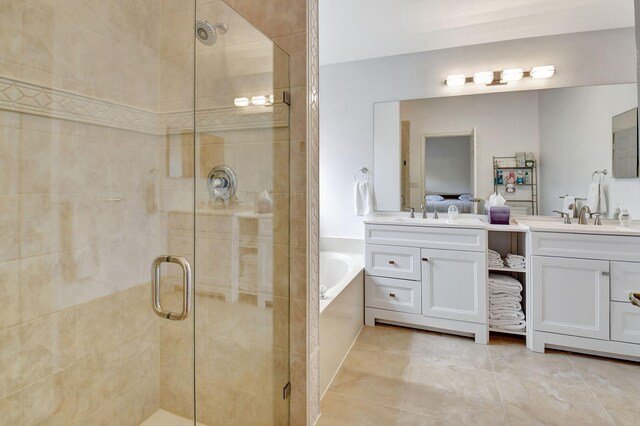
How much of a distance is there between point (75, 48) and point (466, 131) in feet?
9.15

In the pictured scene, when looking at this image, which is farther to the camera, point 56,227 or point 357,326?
point 357,326

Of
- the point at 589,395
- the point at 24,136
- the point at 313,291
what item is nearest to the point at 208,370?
the point at 313,291

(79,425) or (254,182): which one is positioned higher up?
(254,182)

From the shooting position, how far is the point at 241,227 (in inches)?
54.3

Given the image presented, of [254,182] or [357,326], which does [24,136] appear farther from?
[357,326]

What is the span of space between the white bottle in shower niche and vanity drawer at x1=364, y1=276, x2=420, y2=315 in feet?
4.88

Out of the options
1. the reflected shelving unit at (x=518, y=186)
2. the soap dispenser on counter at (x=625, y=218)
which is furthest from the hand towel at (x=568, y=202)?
the soap dispenser on counter at (x=625, y=218)

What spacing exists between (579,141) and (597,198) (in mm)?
476

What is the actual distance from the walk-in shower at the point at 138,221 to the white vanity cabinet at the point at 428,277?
1.33 m

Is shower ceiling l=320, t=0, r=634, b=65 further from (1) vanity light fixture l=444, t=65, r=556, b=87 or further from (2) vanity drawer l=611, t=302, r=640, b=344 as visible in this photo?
(2) vanity drawer l=611, t=302, r=640, b=344

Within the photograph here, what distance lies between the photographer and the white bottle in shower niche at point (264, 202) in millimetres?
1400

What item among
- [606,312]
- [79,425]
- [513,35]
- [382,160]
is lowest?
[79,425]

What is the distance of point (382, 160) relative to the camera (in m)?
3.03

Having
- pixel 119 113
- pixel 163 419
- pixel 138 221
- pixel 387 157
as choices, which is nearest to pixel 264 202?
pixel 138 221
